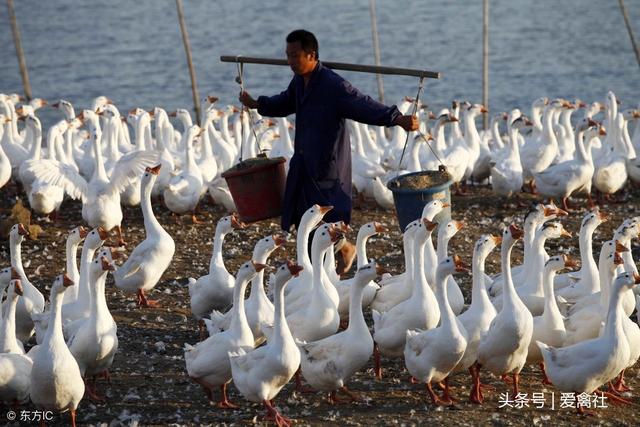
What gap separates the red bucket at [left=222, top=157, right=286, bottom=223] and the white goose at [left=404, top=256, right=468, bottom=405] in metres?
1.85

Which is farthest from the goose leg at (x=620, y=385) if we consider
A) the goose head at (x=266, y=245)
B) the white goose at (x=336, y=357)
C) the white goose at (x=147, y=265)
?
the white goose at (x=147, y=265)

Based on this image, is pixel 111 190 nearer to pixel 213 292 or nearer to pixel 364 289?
pixel 213 292

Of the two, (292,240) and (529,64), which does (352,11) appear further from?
(292,240)

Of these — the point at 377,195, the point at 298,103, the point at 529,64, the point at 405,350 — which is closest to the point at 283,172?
the point at 298,103

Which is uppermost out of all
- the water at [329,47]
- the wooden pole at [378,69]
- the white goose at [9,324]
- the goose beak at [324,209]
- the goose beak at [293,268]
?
the wooden pole at [378,69]

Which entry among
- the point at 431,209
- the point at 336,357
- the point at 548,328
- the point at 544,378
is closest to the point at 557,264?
the point at 548,328

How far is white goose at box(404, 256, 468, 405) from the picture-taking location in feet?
24.8

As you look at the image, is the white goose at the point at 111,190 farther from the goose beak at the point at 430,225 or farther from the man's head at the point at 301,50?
the goose beak at the point at 430,225

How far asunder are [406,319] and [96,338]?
7.09ft

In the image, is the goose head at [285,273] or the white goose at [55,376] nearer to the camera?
the white goose at [55,376]

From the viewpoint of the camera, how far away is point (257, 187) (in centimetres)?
905

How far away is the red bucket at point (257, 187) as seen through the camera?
29.6ft

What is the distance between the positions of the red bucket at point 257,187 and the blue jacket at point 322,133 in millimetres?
168

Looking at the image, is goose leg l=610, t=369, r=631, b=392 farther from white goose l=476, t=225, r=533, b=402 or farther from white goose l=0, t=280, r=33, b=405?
white goose l=0, t=280, r=33, b=405
